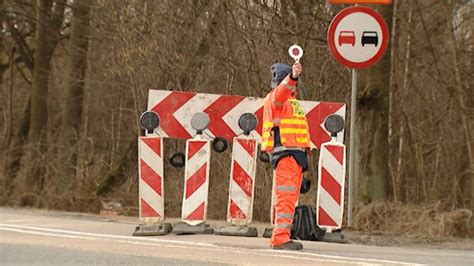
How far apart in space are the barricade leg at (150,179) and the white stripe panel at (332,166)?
183 cm

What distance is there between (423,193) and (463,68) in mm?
2572

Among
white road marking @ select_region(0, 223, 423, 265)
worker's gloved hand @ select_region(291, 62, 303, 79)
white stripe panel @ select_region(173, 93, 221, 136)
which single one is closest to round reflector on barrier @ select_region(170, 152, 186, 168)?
white stripe panel @ select_region(173, 93, 221, 136)

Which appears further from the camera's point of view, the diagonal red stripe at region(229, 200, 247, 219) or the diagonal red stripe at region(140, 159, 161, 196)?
the diagonal red stripe at region(140, 159, 161, 196)

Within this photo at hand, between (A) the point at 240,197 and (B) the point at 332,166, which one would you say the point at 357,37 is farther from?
(A) the point at 240,197

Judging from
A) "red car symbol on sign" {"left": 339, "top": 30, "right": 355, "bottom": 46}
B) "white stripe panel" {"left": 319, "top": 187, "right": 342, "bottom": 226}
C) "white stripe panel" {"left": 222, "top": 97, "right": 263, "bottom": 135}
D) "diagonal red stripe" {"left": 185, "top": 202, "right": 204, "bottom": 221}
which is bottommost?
"diagonal red stripe" {"left": 185, "top": 202, "right": 204, "bottom": 221}

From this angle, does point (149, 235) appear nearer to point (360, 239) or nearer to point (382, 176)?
point (360, 239)

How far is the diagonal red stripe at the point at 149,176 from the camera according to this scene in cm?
1003

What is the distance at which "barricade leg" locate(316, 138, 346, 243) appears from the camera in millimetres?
9727

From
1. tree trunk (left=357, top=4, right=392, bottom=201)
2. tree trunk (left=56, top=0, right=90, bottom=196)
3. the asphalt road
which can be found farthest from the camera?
tree trunk (left=56, top=0, right=90, bottom=196)

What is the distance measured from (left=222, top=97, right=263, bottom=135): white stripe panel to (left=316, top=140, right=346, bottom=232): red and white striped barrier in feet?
3.09

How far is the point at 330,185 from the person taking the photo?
9773 mm

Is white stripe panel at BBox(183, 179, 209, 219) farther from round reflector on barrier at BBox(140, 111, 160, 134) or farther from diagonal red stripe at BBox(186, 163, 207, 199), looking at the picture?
round reflector on barrier at BBox(140, 111, 160, 134)

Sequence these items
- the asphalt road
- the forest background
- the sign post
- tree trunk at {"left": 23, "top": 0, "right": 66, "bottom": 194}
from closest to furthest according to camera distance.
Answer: the asphalt road
the sign post
the forest background
tree trunk at {"left": 23, "top": 0, "right": 66, "bottom": 194}

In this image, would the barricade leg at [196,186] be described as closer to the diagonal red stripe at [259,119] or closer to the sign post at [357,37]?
the diagonal red stripe at [259,119]
